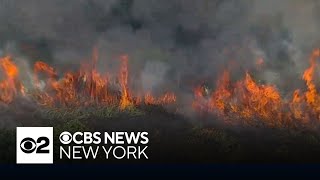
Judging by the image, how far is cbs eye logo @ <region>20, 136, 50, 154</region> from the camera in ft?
463

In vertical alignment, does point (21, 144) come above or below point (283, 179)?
above

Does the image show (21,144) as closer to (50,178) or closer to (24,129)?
(24,129)

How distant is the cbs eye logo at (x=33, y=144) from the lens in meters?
141

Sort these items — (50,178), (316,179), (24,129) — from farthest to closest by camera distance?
1. (50,178)
2. (316,179)
3. (24,129)

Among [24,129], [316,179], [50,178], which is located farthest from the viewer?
[50,178]

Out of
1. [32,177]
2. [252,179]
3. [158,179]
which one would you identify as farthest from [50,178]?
[252,179]

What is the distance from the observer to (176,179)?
19950cm

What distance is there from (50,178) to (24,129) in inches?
2151

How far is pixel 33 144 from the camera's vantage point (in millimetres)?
138500

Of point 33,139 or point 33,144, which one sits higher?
point 33,139

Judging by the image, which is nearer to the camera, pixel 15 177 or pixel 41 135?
pixel 41 135

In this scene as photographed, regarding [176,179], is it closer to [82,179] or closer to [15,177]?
[82,179]

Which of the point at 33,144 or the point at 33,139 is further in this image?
the point at 33,139

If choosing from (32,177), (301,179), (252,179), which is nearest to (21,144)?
(32,177)
